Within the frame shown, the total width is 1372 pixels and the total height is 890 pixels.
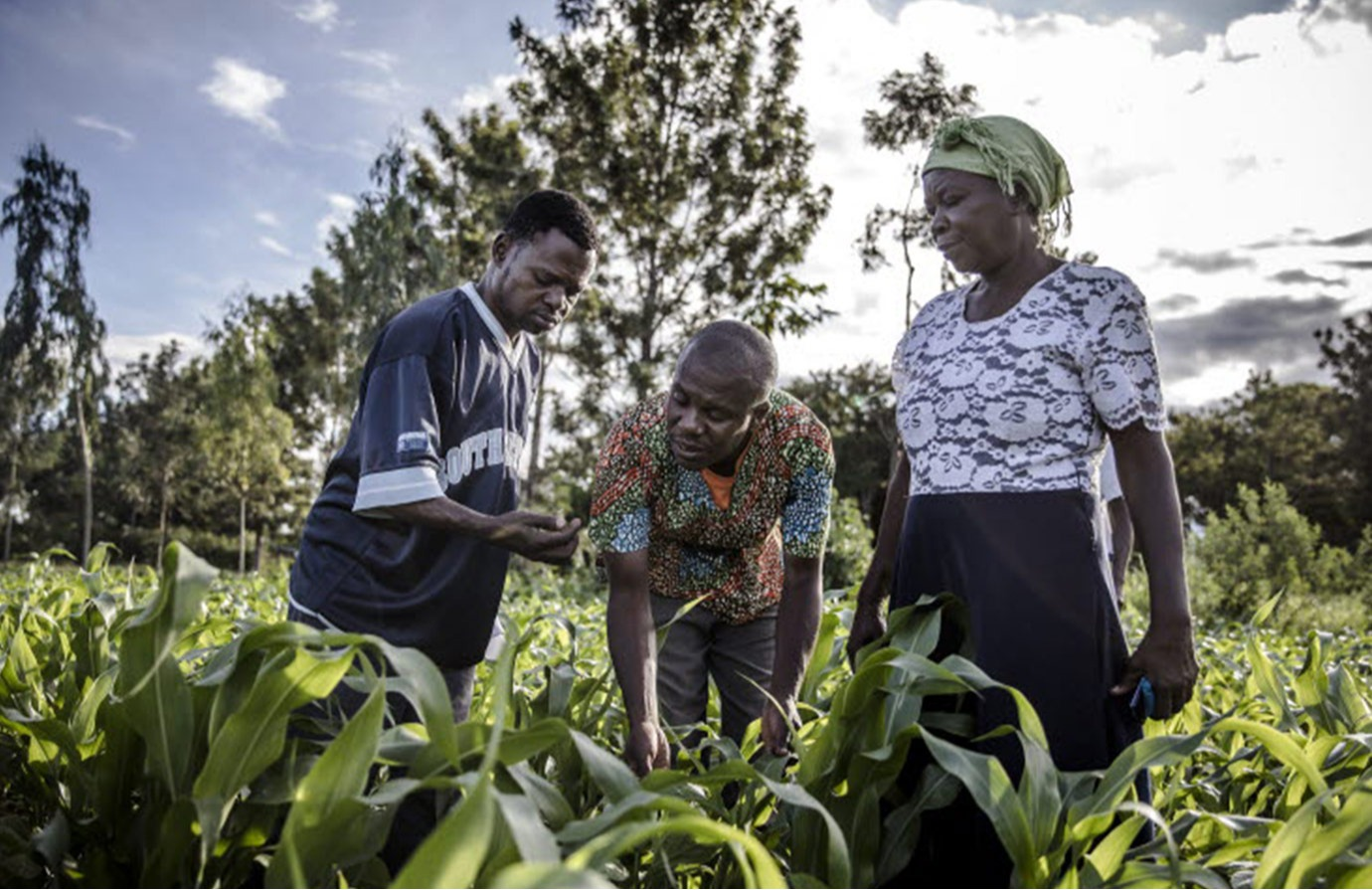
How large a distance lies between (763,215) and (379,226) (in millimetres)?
8675

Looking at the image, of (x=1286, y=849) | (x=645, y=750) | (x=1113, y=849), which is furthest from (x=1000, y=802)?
(x=645, y=750)

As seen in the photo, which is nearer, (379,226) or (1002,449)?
(1002,449)

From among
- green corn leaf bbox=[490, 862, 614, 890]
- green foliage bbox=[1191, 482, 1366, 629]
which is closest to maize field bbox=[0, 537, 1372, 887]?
green corn leaf bbox=[490, 862, 614, 890]

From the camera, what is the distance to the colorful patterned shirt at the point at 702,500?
6.77 feet

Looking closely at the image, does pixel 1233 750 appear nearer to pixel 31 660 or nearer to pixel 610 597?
pixel 610 597

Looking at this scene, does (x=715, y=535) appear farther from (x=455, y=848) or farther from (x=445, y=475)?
(x=455, y=848)

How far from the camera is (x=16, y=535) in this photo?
39.4 m

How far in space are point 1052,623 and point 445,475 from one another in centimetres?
123

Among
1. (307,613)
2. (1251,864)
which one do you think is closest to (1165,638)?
(1251,864)

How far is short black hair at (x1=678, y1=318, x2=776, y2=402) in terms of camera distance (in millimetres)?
1895

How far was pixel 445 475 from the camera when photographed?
2.10 metres

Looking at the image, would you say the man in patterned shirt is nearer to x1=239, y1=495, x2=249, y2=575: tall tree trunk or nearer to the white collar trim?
the white collar trim

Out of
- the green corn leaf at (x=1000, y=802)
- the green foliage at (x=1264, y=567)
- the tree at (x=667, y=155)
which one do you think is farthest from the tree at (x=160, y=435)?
the green corn leaf at (x=1000, y=802)

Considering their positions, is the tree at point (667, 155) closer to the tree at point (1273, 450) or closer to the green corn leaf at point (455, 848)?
the green corn leaf at point (455, 848)
